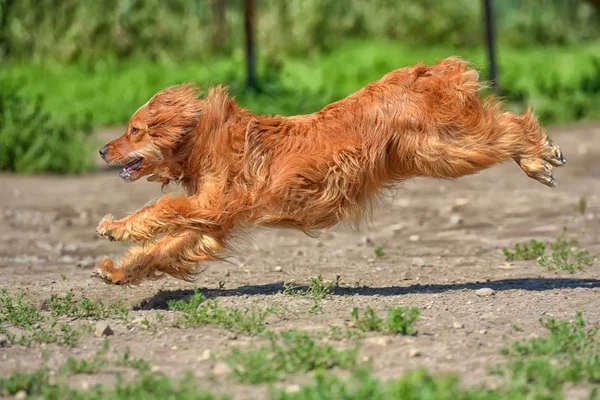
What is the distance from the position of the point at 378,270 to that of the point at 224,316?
2.16 m

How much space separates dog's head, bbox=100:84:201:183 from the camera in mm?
6773

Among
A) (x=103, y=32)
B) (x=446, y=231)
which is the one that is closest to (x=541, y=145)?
(x=446, y=231)

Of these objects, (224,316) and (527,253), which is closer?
(224,316)

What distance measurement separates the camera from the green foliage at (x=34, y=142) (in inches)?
515

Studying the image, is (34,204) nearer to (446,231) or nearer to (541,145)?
(446,231)

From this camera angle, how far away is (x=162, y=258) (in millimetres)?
6871

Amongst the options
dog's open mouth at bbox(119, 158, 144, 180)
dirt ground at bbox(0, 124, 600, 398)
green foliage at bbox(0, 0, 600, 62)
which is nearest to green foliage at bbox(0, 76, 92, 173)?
dirt ground at bbox(0, 124, 600, 398)

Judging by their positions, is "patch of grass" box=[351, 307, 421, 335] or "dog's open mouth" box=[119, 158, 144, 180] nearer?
"patch of grass" box=[351, 307, 421, 335]

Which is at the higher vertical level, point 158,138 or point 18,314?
point 158,138

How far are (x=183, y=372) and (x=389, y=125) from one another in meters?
2.28

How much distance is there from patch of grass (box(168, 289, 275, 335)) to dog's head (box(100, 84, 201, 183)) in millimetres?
1023

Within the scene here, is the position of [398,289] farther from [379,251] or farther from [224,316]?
[224,316]

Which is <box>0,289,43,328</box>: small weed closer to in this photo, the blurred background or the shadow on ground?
the shadow on ground

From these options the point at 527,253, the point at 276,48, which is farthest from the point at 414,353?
the point at 276,48
